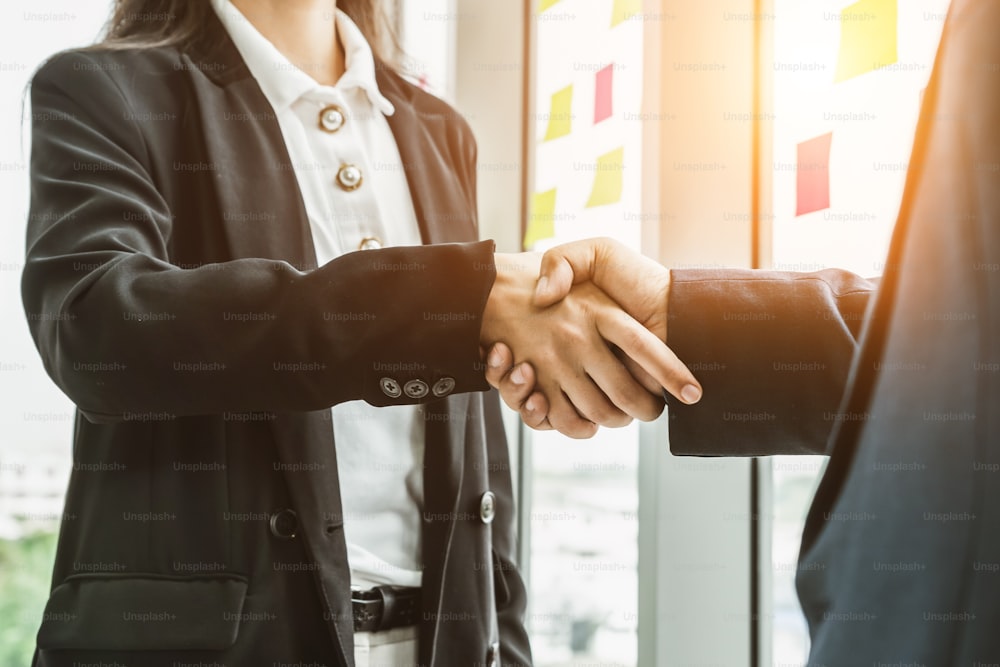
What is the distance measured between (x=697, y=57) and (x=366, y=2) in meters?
0.57

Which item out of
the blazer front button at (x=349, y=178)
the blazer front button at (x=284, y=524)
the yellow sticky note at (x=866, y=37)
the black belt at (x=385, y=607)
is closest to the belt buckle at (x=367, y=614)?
the black belt at (x=385, y=607)

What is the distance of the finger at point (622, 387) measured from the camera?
86cm

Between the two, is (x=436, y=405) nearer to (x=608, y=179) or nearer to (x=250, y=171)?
(x=250, y=171)

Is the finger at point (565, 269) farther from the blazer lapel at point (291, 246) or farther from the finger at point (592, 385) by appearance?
the blazer lapel at point (291, 246)

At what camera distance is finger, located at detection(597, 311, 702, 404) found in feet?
2.52

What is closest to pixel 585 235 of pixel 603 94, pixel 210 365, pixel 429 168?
pixel 603 94

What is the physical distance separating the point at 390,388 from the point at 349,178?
351 mm

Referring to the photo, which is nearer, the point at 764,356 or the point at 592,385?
the point at 764,356

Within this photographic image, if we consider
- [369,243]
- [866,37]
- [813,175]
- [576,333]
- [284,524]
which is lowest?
[284,524]

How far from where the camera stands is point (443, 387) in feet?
2.55

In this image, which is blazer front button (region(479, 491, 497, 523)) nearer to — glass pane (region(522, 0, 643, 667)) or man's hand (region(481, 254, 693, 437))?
man's hand (region(481, 254, 693, 437))

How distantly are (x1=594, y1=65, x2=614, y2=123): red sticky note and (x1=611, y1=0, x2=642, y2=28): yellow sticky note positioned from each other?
9 cm

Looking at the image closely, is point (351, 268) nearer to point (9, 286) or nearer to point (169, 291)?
point (169, 291)

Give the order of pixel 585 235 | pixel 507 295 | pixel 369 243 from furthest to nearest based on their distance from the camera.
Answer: pixel 585 235
pixel 369 243
pixel 507 295
